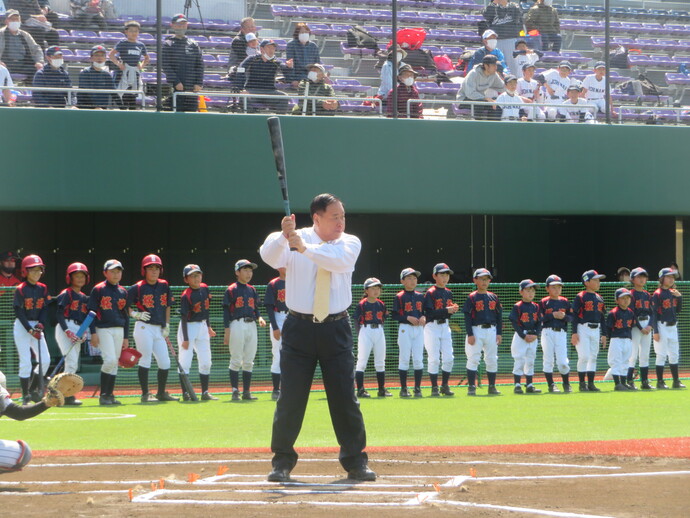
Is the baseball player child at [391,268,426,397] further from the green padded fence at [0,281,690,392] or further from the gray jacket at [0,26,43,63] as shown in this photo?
the gray jacket at [0,26,43,63]

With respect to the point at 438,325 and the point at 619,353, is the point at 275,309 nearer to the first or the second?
the point at 438,325

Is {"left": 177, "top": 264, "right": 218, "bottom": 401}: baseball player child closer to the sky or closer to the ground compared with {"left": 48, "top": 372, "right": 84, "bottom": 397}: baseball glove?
closer to the sky

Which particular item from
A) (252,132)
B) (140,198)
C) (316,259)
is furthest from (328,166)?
(316,259)

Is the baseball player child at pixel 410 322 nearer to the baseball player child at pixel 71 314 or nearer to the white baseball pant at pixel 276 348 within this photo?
the white baseball pant at pixel 276 348

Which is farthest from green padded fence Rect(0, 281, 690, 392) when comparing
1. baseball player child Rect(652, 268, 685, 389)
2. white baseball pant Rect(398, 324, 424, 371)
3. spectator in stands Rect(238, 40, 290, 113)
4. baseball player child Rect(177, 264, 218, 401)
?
spectator in stands Rect(238, 40, 290, 113)

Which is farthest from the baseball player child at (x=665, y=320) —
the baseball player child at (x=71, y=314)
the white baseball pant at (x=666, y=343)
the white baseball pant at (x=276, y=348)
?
the baseball player child at (x=71, y=314)

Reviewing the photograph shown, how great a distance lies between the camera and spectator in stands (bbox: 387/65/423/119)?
55.5ft

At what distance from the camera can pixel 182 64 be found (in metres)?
15.8

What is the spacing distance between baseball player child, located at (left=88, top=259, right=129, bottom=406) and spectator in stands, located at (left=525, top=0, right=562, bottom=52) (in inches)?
383

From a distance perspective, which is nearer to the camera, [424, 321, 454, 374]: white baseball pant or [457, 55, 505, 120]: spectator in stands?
[424, 321, 454, 374]: white baseball pant

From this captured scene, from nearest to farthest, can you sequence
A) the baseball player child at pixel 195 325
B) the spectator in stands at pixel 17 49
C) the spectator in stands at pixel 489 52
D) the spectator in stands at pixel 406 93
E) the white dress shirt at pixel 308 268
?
the white dress shirt at pixel 308 268 → the baseball player child at pixel 195 325 → the spectator in stands at pixel 17 49 → the spectator in stands at pixel 406 93 → the spectator in stands at pixel 489 52

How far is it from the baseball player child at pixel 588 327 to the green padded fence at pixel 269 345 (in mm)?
2049

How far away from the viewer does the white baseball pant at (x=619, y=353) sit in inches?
607

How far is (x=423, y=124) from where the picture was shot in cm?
1738
